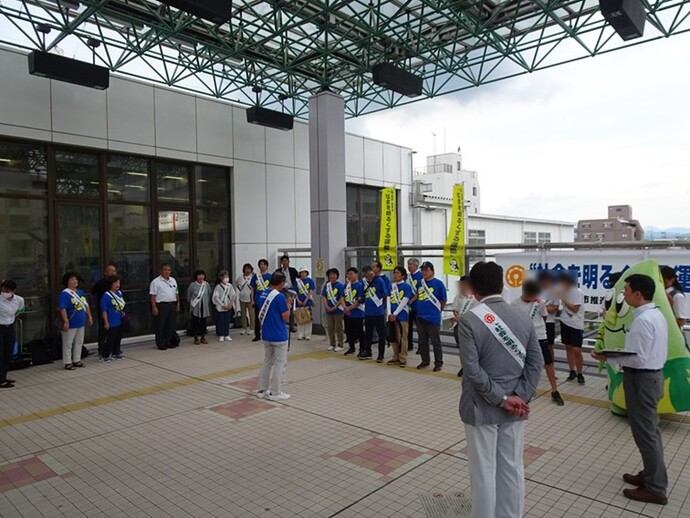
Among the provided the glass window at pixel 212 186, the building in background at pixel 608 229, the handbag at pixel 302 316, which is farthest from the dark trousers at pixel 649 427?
the building in background at pixel 608 229

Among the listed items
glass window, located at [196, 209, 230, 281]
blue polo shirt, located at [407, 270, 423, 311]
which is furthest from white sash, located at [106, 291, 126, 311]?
blue polo shirt, located at [407, 270, 423, 311]

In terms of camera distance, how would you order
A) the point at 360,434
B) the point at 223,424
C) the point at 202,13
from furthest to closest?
1. the point at 202,13
2. the point at 223,424
3. the point at 360,434

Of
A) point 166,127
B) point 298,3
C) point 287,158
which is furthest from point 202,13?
point 287,158

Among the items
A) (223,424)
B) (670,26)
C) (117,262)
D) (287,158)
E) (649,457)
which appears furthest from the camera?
(287,158)

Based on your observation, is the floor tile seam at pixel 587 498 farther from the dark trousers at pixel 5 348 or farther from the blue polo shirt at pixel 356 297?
the dark trousers at pixel 5 348

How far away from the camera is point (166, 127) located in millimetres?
Result: 11375

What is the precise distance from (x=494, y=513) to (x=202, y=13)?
7.08 m

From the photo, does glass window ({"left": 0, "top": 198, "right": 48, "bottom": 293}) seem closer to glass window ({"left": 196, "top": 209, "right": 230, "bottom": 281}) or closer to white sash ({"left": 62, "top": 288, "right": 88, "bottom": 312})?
white sash ({"left": 62, "top": 288, "right": 88, "bottom": 312})

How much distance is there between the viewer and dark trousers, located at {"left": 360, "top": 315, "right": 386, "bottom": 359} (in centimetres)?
902

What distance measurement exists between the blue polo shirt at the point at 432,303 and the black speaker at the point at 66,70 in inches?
278

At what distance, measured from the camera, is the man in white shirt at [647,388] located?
377 centimetres

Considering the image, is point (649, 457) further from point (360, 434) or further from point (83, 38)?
point (83, 38)

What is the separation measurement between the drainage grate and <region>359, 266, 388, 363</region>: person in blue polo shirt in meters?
4.99

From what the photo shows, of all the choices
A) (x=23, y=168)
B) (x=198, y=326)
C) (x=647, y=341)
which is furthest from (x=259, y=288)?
(x=647, y=341)
